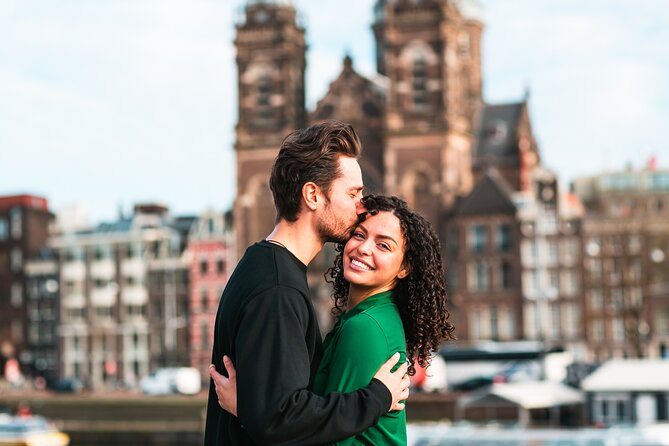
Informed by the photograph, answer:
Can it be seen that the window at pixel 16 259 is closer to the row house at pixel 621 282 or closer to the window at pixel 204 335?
the window at pixel 204 335

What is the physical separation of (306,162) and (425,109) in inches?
A: 2707

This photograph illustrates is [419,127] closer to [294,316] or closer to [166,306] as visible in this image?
[166,306]

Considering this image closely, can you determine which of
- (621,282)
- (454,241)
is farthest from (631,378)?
(454,241)

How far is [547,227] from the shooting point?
230 feet

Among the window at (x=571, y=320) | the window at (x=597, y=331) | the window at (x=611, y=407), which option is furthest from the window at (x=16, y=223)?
the window at (x=611, y=407)

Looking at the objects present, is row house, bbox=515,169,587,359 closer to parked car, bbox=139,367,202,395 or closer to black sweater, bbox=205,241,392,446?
parked car, bbox=139,367,202,395

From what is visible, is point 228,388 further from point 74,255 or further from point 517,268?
point 74,255

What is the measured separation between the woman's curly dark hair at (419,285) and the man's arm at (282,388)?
0.50 m

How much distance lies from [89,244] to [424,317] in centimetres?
7986

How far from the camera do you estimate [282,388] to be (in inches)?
170

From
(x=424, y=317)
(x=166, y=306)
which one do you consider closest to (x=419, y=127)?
(x=166, y=306)

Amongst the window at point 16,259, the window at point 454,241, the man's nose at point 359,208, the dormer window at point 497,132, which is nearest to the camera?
the man's nose at point 359,208

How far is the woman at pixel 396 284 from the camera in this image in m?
4.68

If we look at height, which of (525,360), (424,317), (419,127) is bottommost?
(525,360)
